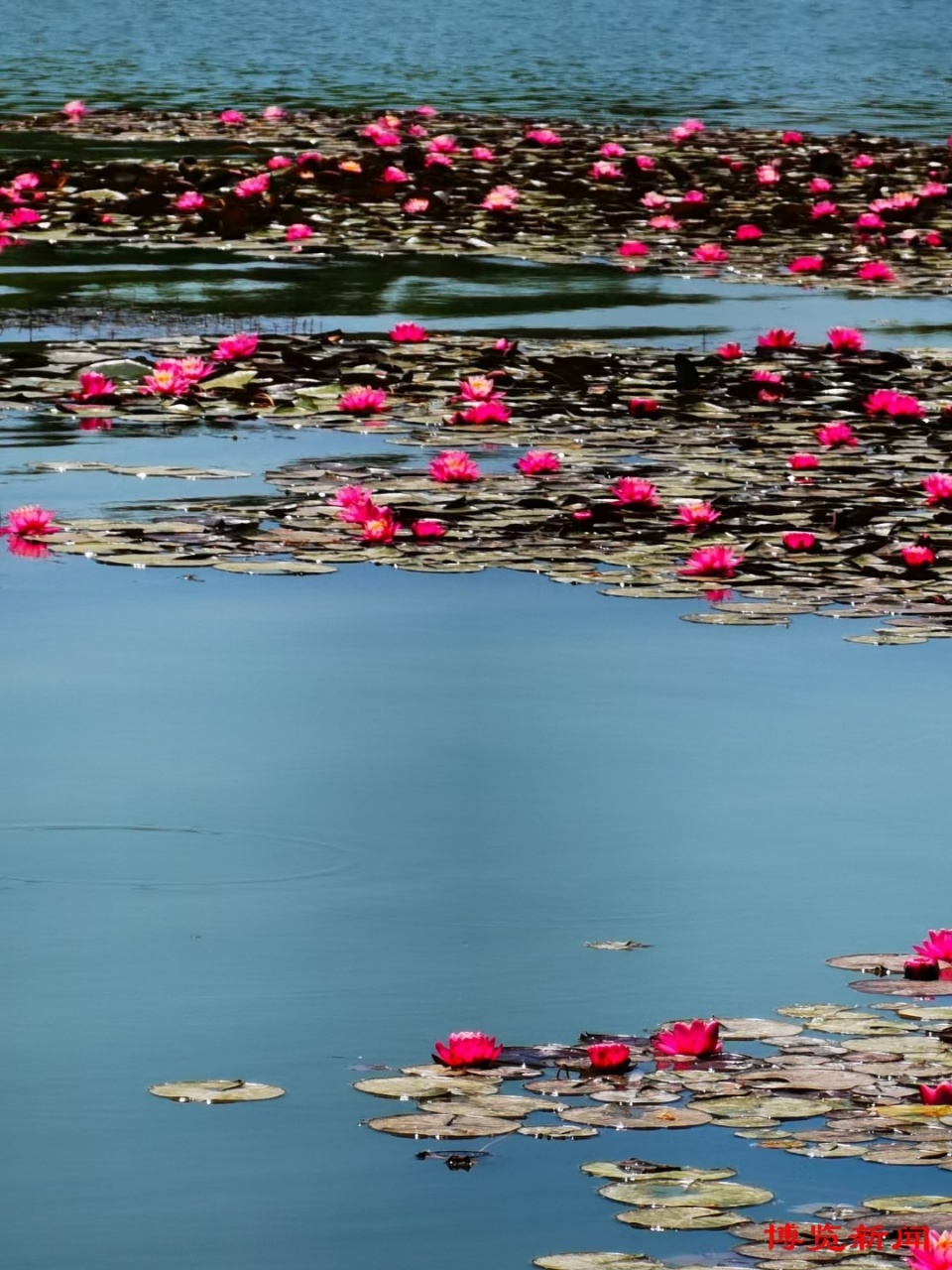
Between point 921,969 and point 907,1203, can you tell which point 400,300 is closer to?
point 921,969

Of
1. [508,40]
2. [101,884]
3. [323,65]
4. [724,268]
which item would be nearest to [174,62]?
[323,65]

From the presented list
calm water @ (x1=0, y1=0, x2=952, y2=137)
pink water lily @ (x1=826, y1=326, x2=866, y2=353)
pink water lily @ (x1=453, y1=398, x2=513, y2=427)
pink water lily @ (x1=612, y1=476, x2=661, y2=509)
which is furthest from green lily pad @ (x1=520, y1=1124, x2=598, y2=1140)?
calm water @ (x1=0, y1=0, x2=952, y2=137)

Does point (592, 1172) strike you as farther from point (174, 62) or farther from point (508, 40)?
point (508, 40)

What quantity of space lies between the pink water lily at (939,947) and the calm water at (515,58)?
2165 centimetres

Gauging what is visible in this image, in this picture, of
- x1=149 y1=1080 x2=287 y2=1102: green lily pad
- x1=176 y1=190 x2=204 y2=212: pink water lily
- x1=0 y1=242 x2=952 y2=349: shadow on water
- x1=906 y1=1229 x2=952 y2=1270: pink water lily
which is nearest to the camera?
x1=906 y1=1229 x2=952 y2=1270: pink water lily

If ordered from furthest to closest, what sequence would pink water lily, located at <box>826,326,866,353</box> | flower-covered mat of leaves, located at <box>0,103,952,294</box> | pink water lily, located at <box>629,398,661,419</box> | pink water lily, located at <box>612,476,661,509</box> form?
flower-covered mat of leaves, located at <box>0,103,952,294</box>, pink water lily, located at <box>826,326,866,353</box>, pink water lily, located at <box>629,398,661,419</box>, pink water lily, located at <box>612,476,661,509</box>

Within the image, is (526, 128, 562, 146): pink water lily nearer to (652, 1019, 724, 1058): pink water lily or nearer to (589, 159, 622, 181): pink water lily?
(589, 159, 622, 181): pink water lily

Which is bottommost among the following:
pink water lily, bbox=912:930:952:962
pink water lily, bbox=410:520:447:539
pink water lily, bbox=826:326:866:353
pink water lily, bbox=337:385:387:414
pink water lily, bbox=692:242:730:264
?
pink water lily, bbox=912:930:952:962

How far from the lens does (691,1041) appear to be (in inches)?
156

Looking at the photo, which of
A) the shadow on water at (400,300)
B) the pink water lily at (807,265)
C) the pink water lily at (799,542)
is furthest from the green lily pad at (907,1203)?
the pink water lily at (807,265)

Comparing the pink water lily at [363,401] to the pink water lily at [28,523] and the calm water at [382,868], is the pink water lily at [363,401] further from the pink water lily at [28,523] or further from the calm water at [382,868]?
the calm water at [382,868]

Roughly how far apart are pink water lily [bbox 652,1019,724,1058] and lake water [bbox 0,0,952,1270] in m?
0.17

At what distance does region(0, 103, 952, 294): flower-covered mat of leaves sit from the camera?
16125mm

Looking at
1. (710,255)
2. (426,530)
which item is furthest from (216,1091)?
(710,255)
